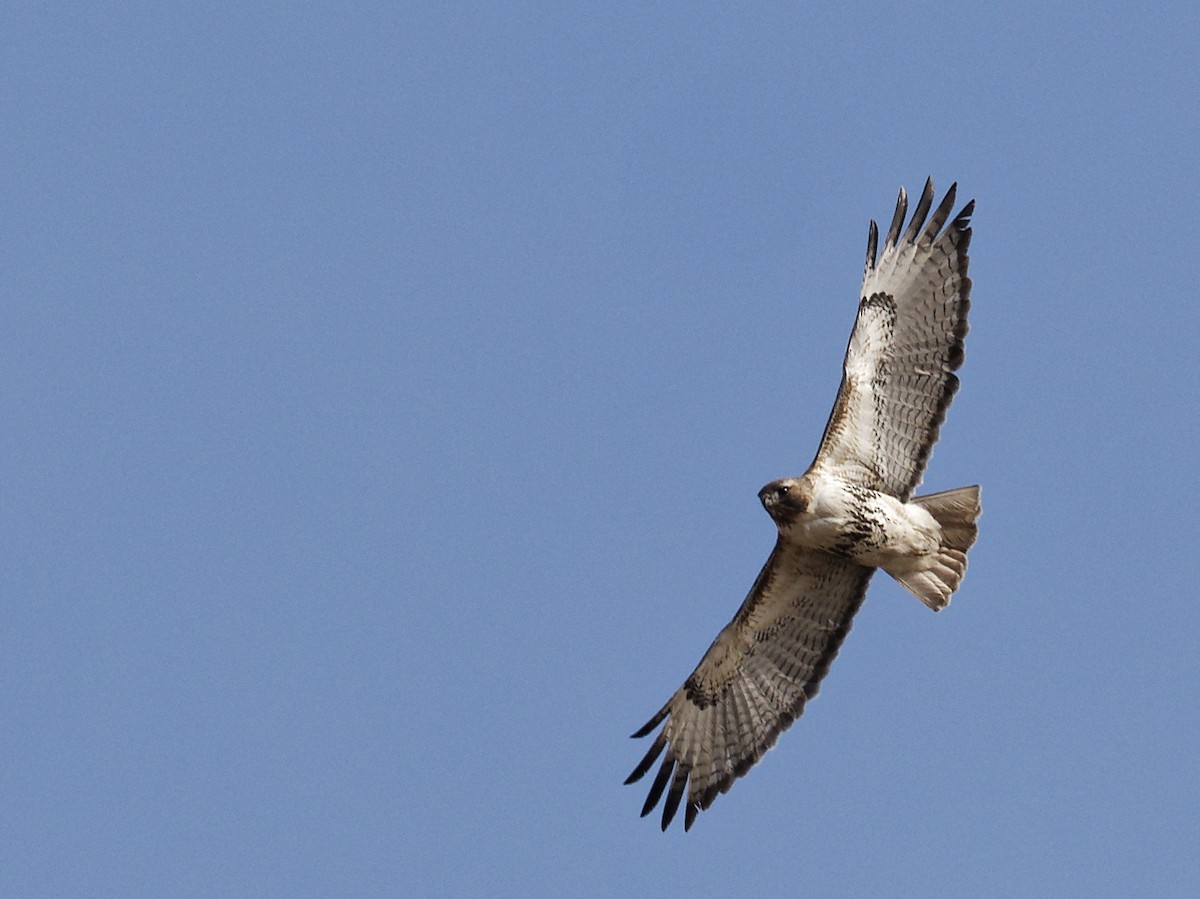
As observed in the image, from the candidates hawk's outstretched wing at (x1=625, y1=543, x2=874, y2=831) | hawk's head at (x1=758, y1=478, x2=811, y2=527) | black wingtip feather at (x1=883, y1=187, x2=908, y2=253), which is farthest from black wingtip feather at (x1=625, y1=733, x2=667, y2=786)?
black wingtip feather at (x1=883, y1=187, x2=908, y2=253)

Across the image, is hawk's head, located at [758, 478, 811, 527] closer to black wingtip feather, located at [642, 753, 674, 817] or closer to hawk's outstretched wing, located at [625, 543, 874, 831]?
hawk's outstretched wing, located at [625, 543, 874, 831]

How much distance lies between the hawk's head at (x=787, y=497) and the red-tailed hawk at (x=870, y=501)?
0.01 m

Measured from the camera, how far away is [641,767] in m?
14.2

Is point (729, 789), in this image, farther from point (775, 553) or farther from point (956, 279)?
point (956, 279)

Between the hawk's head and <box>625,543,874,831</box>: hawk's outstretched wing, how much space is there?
26.9 inches

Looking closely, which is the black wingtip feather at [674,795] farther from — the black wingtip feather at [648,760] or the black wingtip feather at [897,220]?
the black wingtip feather at [897,220]

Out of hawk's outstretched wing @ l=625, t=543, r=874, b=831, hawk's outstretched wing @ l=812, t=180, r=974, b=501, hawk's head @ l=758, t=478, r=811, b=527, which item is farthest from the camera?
hawk's outstretched wing @ l=625, t=543, r=874, b=831

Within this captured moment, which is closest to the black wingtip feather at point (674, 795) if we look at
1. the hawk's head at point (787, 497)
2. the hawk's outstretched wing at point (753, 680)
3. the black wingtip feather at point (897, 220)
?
the hawk's outstretched wing at point (753, 680)

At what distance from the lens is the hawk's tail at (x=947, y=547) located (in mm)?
13273

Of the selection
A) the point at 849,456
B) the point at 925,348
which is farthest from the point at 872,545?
the point at 925,348

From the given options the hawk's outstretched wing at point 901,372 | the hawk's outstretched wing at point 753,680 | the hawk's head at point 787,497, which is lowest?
the hawk's outstretched wing at point 753,680

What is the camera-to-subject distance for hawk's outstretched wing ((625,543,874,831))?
13883 millimetres

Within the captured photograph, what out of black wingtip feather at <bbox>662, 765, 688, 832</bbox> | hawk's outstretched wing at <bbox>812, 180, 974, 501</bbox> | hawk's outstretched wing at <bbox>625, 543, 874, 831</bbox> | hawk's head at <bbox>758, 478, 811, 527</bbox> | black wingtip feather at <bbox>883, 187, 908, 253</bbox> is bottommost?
black wingtip feather at <bbox>662, 765, 688, 832</bbox>

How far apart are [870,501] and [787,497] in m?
0.62
